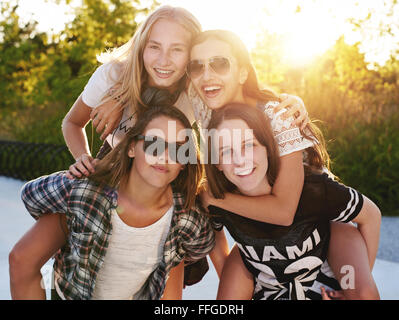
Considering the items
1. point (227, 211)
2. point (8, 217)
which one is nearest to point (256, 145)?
point (227, 211)

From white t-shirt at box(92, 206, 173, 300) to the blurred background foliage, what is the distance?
2.00 meters

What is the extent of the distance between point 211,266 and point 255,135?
2.72 meters

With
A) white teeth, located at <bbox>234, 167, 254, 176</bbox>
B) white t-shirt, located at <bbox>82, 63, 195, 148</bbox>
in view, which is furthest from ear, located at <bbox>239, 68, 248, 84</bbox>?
white teeth, located at <bbox>234, 167, 254, 176</bbox>

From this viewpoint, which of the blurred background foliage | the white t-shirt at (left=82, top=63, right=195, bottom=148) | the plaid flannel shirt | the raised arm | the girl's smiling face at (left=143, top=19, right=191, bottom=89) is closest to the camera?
the plaid flannel shirt

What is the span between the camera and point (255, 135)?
8.48ft

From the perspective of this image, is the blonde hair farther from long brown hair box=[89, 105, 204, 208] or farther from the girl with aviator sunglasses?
long brown hair box=[89, 105, 204, 208]

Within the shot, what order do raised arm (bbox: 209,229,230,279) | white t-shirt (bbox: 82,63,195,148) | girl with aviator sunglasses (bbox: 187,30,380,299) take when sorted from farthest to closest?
white t-shirt (bbox: 82,63,195,148)
raised arm (bbox: 209,229,230,279)
girl with aviator sunglasses (bbox: 187,30,380,299)

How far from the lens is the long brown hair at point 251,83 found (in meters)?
2.84

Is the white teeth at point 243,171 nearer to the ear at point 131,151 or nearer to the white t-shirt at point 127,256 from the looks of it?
the white t-shirt at point 127,256

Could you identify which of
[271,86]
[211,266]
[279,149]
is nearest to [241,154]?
[279,149]

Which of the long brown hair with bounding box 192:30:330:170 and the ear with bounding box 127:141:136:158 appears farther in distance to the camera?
the long brown hair with bounding box 192:30:330:170

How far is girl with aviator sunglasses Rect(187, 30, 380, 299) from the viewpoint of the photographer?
2.55m

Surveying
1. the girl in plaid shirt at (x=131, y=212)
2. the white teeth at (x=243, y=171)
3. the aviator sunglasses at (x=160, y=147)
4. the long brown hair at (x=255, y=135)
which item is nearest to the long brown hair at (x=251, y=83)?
the long brown hair at (x=255, y=135)

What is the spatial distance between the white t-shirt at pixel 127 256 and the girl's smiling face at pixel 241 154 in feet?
1.43
